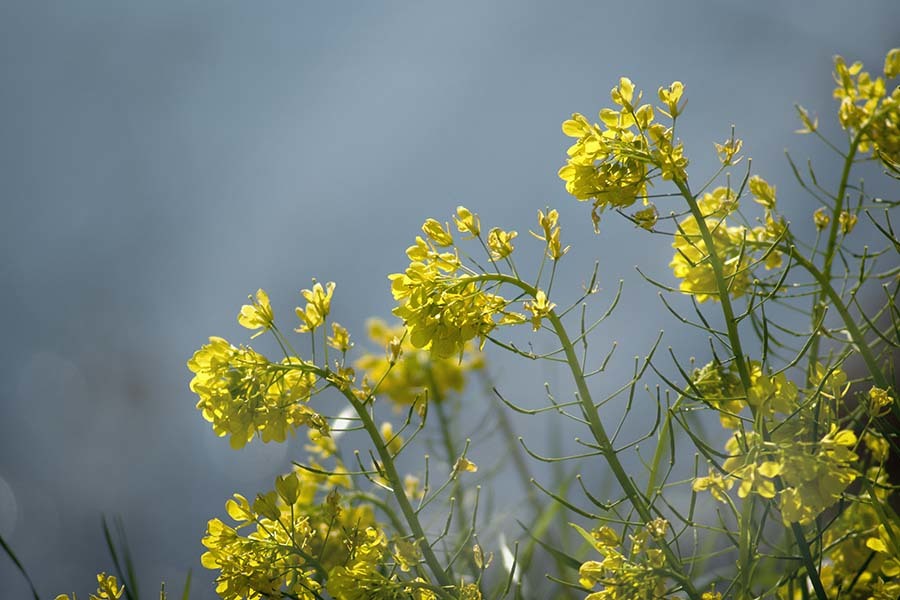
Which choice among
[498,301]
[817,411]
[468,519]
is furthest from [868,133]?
[468,519]

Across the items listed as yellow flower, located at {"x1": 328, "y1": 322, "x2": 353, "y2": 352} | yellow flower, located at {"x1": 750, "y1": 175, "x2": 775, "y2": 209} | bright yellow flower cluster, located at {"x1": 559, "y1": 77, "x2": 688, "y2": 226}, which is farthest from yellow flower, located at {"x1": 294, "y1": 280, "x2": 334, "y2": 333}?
yellow flower, located at {"x1": 750, "y1": 175, "x2": 775, "y2": 209}

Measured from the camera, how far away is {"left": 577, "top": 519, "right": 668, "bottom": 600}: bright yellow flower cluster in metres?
0.73

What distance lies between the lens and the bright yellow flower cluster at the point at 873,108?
88 centimetres

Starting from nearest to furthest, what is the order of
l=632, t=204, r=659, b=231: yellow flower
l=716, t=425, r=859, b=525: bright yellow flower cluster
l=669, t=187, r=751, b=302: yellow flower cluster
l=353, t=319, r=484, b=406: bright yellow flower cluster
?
l=716, t=425, r=859, b=525: bright yellow flower cluster
l=632, t=204, r=659, b=231: yellow flower
l=669, t=187, r=751, b=302: yellow flower cluster
l=353, t=319, r=484, b=406: bright yellow flower cluster

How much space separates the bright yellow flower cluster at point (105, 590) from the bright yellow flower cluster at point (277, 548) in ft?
0.36

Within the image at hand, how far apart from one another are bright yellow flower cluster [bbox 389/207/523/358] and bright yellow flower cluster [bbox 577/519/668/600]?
191mm

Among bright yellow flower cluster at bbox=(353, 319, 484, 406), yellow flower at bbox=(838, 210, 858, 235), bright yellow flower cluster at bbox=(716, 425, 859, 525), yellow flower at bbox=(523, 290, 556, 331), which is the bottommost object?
bright yellow flower cluster at bbox=(716, 425, 859, 525)

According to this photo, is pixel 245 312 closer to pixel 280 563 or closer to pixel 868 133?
pixel 280 563

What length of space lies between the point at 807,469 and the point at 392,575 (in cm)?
35

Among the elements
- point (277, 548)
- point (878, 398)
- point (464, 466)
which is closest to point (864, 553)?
point (878, 398)

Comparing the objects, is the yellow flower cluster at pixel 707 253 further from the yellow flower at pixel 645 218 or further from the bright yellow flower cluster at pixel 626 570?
the bright yellow flower cluster at pixel 626 570

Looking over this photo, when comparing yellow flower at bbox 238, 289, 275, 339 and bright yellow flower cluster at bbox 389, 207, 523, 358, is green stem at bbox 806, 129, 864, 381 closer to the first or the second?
bright yellow flower cluster at bbox 389, 207, 523, 358

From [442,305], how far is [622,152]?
191 mm

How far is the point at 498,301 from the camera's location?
2.47ft
